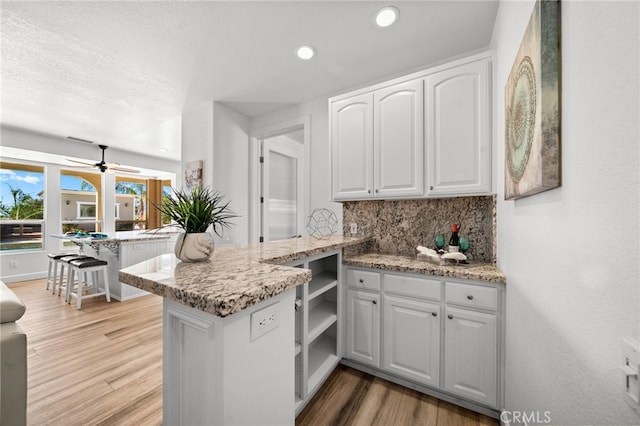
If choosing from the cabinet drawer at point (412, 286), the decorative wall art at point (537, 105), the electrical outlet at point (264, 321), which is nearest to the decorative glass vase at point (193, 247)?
the electrical outlet at point (264, 321)

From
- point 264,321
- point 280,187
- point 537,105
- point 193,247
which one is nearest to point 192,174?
point 280,187

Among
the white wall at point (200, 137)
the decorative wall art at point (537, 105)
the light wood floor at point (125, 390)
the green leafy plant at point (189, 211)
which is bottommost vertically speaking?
the light wood floor at point (125, 390)

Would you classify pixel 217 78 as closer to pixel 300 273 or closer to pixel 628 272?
pixel 300 273

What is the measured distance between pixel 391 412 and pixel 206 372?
4.40 feet

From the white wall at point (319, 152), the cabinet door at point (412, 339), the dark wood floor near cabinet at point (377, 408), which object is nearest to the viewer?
the dark wood floor near cabinet at point (377, 408)

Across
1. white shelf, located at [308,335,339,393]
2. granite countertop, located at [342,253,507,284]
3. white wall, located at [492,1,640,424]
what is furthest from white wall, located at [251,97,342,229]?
white wall, located at [492,1,640,424]

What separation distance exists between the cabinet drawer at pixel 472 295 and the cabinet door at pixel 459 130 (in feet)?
2.14

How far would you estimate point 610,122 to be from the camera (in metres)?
0.54

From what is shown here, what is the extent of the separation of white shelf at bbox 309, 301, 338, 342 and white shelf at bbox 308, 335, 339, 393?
0.23 m

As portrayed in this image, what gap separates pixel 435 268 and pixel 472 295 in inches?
10.1

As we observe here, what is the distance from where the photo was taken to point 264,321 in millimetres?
854

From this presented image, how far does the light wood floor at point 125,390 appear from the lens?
4.90ft

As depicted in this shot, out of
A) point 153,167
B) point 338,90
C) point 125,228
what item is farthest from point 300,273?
point 125,228

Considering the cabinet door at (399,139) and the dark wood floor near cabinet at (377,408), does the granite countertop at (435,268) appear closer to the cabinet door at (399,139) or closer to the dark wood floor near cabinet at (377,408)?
the cabinet door at (399,139)
